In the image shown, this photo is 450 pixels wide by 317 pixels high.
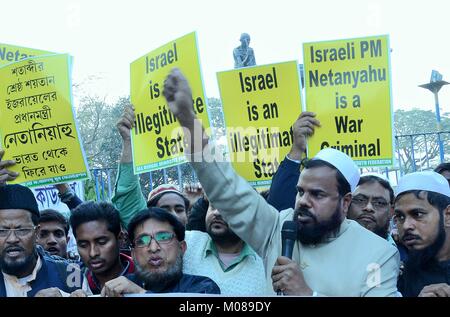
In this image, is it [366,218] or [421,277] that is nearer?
[421,277]

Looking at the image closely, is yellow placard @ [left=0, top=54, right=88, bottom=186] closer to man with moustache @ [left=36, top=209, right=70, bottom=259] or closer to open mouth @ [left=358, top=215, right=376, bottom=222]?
man with moustache @ [left=36, top=209, right=70, bottom=259]

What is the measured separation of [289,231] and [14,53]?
134 inches

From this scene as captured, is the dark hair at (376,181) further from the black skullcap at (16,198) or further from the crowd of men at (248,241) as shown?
the black skullcap at (16,198)

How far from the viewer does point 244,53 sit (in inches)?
256

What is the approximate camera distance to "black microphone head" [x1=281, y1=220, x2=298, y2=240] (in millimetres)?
2820

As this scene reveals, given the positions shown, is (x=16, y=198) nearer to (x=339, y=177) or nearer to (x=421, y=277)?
(x=339, y=177)

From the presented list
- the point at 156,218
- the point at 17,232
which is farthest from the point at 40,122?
the point at 156,218

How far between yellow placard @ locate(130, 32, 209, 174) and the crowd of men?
821mm

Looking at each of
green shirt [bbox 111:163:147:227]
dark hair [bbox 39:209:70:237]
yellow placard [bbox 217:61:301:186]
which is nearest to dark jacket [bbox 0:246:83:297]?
green shirt [bbox 111:163:147:227]

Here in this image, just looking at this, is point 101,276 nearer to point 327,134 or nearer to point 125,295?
point 125,295

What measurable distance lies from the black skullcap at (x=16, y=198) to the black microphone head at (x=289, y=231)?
1577mm

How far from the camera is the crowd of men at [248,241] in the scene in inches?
112

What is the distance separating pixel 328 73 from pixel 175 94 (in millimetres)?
2052
